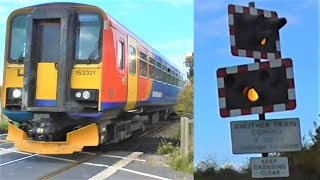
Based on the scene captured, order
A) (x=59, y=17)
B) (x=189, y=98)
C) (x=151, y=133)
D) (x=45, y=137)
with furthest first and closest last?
(x=151, y=133), (x=189, y=98), (x=45, y=137), (x=59, y=17)

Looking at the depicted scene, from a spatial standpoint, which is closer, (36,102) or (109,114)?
(36,102)

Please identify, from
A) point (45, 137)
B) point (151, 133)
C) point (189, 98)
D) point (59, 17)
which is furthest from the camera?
point (151, 133)

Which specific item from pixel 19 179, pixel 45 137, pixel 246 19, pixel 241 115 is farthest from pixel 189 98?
pixel 19 179

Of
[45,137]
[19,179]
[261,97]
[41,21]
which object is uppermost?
[41,21]

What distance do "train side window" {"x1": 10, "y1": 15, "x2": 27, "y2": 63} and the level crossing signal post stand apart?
1.73 m

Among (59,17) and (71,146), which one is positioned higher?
(59,17)

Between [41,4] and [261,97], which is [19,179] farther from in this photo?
[261,97]

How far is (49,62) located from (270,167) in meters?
2.15

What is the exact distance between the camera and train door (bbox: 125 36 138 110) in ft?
17.4

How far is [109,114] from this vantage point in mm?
5281

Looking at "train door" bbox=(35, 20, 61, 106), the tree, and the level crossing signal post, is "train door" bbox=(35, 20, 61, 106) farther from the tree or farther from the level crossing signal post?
the level crossing signal post

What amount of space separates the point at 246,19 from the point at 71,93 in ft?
5.51

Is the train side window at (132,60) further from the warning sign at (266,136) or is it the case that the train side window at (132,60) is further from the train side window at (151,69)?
the warning sign at (266,136)

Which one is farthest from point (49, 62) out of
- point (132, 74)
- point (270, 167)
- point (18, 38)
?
point (270, 167)
